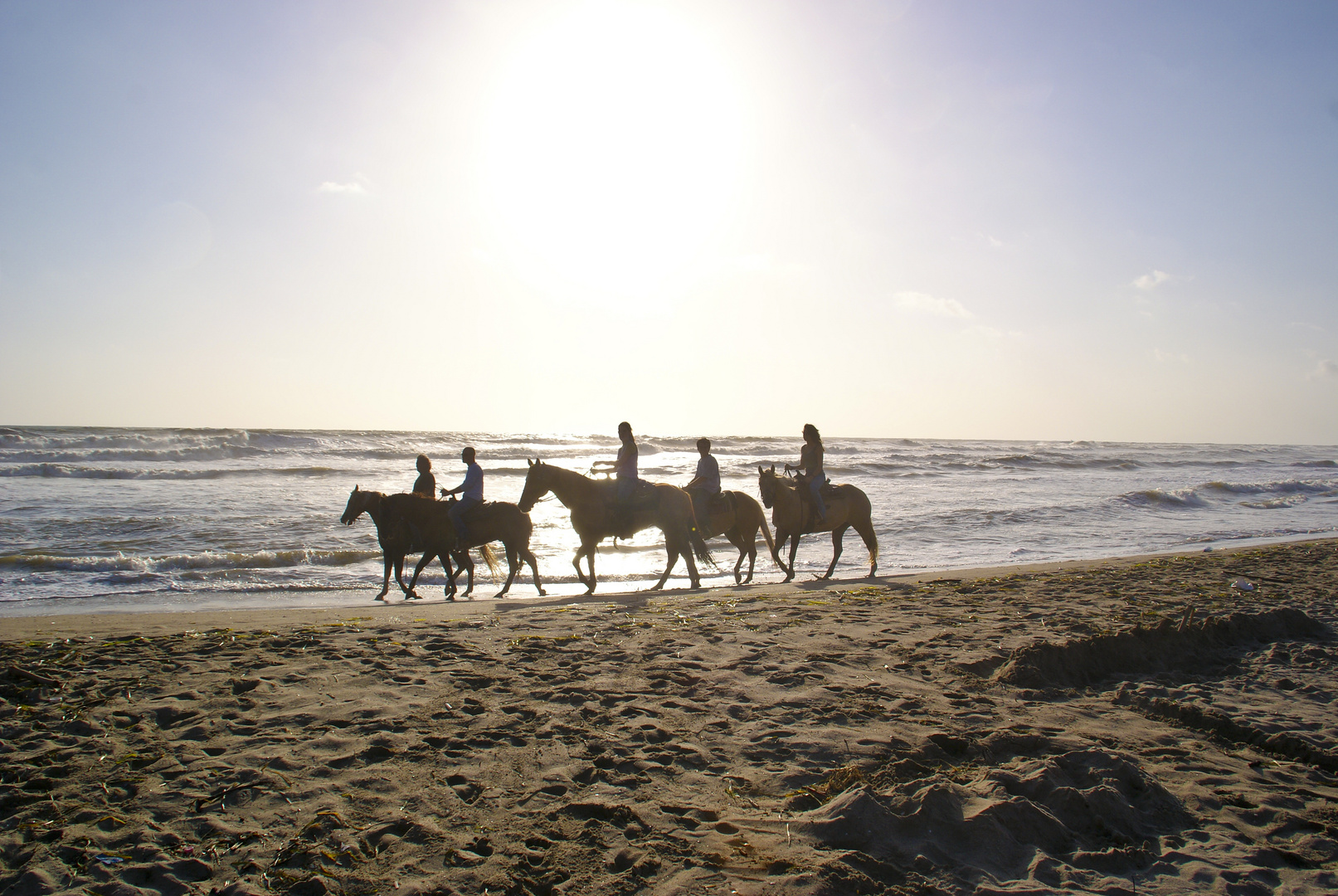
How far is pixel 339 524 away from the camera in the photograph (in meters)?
18.3

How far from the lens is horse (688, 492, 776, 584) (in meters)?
12.9

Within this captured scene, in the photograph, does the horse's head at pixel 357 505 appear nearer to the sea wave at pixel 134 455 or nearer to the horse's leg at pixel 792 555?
the horse's leg at pixel 792 555

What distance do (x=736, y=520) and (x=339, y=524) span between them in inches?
436

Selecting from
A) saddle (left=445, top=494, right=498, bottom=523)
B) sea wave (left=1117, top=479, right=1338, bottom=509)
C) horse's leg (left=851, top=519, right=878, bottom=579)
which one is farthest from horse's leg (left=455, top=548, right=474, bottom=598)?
sea wave (left=1117, top=479, right=1338, bottom=509)

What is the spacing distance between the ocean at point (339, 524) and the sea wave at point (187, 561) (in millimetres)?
43

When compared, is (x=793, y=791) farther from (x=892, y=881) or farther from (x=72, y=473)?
(x=72, y=473)

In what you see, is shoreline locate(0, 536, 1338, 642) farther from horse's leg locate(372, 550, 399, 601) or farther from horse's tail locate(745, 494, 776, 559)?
horse's tail locate(745, 494, 776, 559)

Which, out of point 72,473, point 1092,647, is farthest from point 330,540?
point 72,473

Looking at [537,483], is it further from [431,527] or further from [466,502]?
[431,527]

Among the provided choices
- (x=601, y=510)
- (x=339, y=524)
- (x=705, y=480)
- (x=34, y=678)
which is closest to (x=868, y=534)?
(x=705, y=480)

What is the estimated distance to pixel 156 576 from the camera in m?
12.9

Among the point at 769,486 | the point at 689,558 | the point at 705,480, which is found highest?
the point at 705,480

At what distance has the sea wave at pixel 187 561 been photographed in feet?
43.3

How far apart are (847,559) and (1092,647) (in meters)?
10.2
